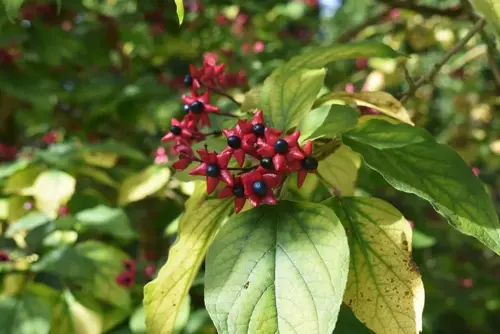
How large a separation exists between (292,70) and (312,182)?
255 mm

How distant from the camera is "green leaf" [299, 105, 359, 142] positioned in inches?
27.7

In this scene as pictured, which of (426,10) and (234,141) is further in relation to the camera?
(426,10)

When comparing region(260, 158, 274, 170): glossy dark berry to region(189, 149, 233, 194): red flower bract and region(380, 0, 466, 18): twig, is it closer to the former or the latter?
region(189, 149, 233, 194): red flower bract

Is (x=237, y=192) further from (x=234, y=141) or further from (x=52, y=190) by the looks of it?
(x=52, y=190)

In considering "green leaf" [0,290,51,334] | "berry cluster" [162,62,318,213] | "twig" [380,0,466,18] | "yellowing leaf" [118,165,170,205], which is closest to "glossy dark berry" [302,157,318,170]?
"berry cluster" [162,62,318,213]

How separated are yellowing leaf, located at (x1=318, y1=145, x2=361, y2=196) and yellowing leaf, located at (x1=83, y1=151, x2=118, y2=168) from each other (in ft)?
2.92

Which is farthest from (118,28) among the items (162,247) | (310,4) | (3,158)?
(310,4)

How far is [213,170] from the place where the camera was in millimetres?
695

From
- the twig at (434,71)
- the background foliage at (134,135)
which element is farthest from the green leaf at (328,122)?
the twig at (434,71)

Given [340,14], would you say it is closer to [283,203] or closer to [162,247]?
[162,247]

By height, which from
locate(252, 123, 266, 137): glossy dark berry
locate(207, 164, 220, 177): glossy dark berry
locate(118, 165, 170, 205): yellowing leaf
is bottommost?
locate(118, 165, 170, 205): yellowing leaf

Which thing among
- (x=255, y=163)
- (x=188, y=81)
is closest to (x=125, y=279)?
(x=188, y=81)

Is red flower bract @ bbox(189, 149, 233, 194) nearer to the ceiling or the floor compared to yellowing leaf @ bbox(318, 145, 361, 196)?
nearer to the ceiling

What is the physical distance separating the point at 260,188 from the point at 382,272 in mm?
174
